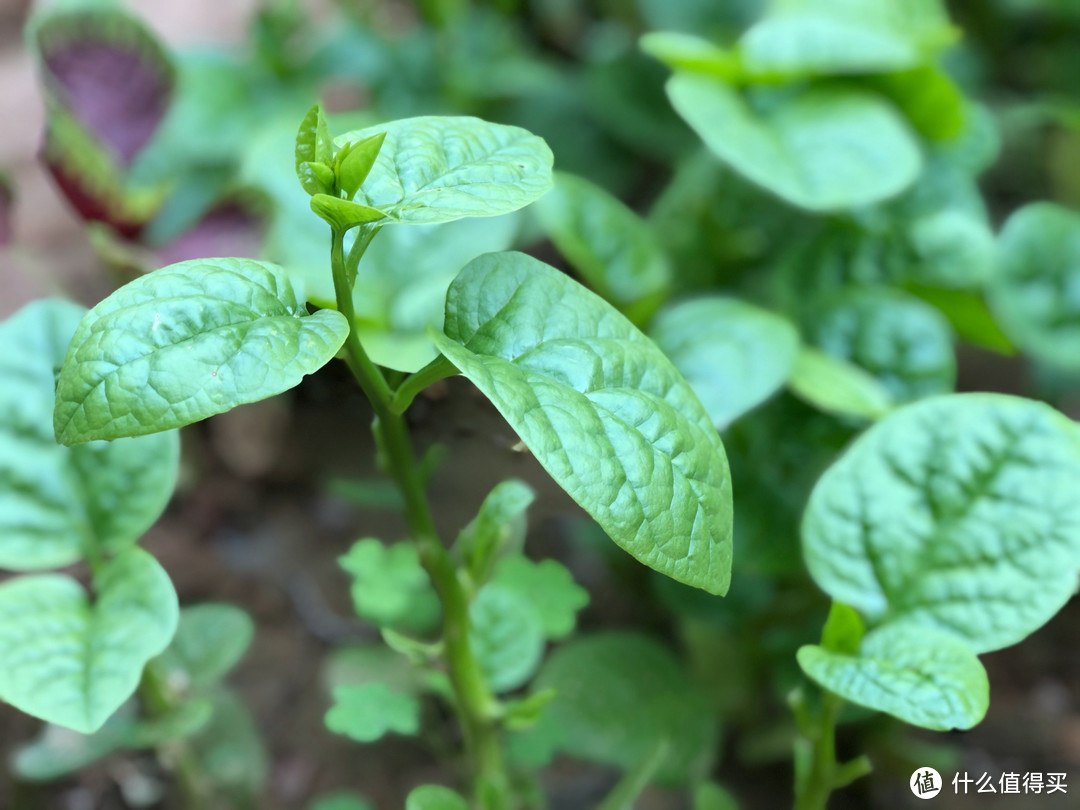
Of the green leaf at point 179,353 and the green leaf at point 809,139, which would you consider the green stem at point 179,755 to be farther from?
the green leaf at point 809,139

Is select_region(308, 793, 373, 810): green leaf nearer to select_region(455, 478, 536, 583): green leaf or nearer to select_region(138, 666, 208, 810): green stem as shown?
select_region(138, 666, 208, 810): green stem

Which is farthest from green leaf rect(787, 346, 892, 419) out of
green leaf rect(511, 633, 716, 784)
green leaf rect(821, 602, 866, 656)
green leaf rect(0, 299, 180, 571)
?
green leaf rect(0, 299, 180, 571)

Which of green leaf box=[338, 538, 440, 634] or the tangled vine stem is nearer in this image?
the tangled vine stem

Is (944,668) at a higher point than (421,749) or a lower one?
higher

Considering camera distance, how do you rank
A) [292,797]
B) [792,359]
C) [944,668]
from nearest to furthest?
[944,668] → [792,359] → [292,797]

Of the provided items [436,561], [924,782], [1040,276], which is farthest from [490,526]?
[1040,276]

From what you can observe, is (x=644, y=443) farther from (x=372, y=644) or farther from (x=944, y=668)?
(x=372, y=644)

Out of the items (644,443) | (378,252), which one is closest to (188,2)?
(378,252)

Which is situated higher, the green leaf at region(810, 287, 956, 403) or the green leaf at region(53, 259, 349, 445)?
the green leaf at region(53, 259, 349, 445)
